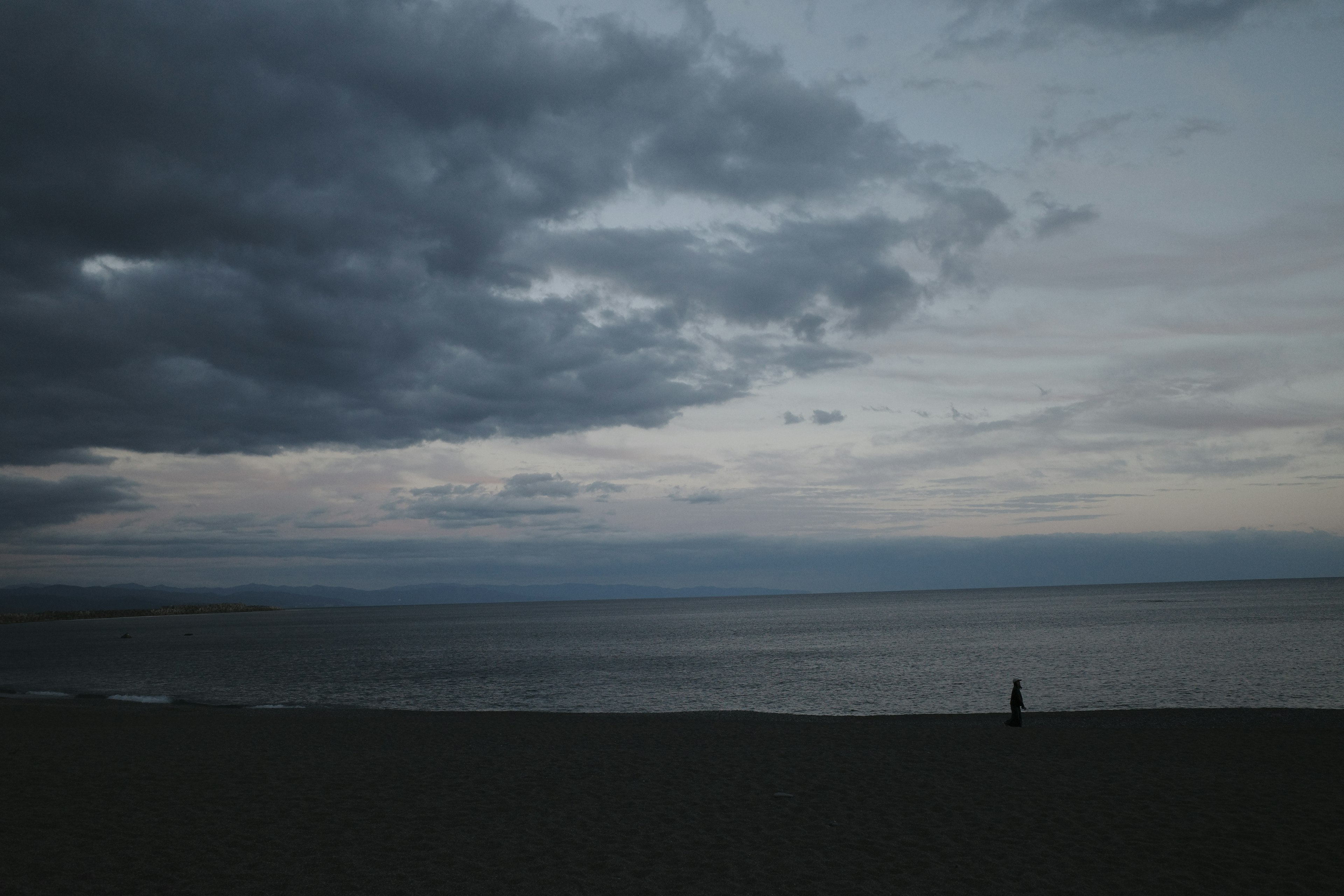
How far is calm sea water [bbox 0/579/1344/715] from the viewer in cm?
3838

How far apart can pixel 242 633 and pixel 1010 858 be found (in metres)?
157

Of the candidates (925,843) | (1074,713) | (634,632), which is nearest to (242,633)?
(634,632)

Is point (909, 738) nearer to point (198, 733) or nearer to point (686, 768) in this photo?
point (686, 768)

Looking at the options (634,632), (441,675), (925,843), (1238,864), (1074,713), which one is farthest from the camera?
(634,632)

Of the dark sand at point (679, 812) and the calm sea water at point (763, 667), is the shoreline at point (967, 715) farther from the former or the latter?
the dark sand at point (679, 812)

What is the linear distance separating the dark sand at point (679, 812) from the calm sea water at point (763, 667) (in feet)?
49.3

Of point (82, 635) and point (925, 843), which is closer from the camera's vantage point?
point (925, 843)

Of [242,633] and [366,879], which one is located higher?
[366,879]

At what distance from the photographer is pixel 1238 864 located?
10984 mm

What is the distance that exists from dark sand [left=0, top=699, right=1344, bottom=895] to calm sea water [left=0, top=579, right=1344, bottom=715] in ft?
49.3

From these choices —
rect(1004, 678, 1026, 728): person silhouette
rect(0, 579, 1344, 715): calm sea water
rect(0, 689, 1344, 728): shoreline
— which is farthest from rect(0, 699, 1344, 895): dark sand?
rect(0, 579, 1344, 715): calm sea water

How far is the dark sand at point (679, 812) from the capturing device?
34.3 ft

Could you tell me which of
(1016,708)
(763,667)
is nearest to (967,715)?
(1016,708)

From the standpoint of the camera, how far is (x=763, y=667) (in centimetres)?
5756
